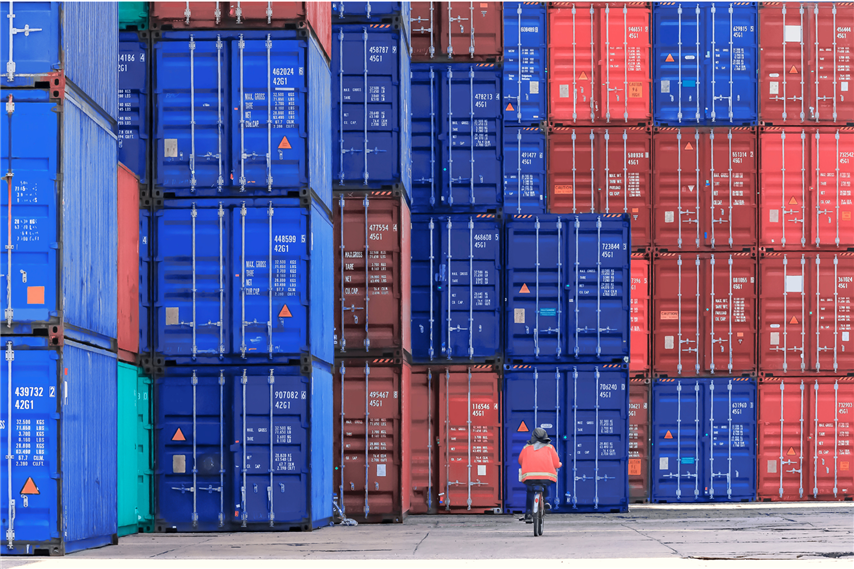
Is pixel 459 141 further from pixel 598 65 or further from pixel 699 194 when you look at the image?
pixel 699 194

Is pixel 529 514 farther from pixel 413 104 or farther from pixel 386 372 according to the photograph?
pixel 413 104

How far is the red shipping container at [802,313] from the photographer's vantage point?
81.1 ft

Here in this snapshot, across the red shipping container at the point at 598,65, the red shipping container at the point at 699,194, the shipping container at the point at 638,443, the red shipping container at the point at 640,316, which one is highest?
the red shipping container at the point at 598,65

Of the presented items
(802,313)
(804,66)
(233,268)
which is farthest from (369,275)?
(804,66)

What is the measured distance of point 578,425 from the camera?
2186cm

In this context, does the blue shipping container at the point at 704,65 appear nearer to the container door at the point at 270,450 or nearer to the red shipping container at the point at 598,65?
the red shipping container at the point at 598,65

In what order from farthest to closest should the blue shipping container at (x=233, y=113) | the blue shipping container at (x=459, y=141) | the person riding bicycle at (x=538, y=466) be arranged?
1. the blue shipping container at (x=459, y=141)
2. the person riding bicycle at (x=538, y=466)
3. the blue shipping container at (x=233, y=113)

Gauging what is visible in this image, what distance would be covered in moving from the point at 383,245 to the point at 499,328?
3374 millimetres

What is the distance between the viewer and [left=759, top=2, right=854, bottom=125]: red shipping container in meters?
25.1

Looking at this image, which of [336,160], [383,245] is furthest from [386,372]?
[336,160]

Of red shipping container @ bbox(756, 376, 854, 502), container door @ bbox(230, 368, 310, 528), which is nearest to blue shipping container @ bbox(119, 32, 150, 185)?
container door @ bbox(230, 368, 310, 528)

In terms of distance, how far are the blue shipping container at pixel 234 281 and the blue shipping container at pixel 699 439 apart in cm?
1005

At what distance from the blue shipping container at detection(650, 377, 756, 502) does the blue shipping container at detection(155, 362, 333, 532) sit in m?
9.78

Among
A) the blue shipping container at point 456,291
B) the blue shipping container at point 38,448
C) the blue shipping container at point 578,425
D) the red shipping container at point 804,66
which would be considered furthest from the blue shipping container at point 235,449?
the red shipping container at point 804,66
